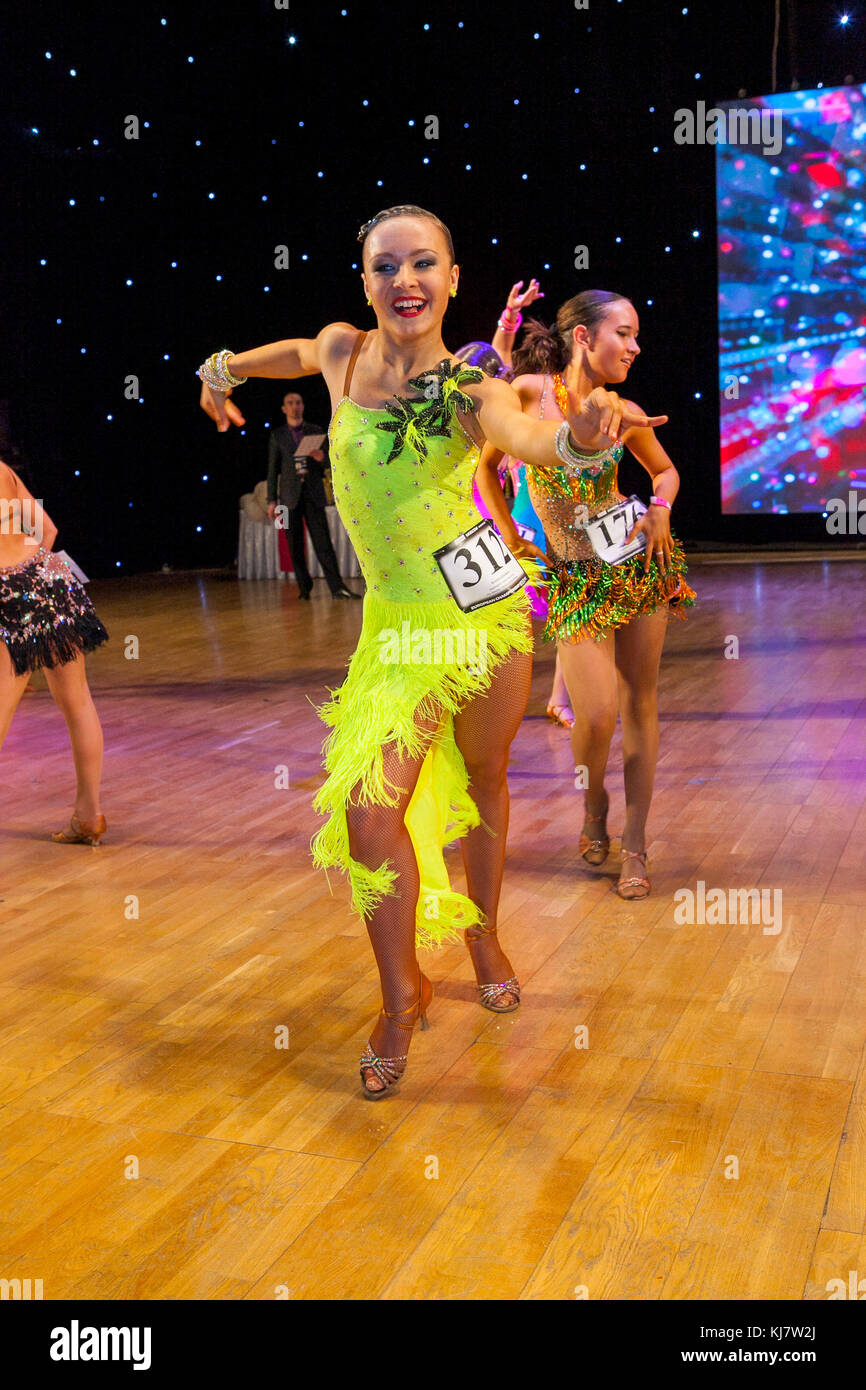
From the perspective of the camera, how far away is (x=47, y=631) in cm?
368

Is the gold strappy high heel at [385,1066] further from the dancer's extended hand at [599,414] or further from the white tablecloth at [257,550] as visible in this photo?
the white tablecloth at [257,550]

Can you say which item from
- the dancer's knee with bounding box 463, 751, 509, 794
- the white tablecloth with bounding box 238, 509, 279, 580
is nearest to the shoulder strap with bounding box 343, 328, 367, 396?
the dancer's knee with bounding box 463, 751, 509, 794

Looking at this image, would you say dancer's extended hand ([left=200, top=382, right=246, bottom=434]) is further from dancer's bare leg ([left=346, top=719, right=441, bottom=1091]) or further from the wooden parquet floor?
the wooden parquet floor

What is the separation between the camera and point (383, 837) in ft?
7.36

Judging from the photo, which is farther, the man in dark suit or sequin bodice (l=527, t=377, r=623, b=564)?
the man in dark suit

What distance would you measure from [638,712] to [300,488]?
270 inches

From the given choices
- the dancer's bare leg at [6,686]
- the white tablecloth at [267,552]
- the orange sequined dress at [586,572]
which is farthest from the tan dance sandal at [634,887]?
the white tablecloth at [267,552]

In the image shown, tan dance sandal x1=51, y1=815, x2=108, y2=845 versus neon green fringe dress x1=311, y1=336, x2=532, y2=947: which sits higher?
neon green fringe dress x1=311, y1=336, x2=532, y2=947

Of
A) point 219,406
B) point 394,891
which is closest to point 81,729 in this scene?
point 219,406

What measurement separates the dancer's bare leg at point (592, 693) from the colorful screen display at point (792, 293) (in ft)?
26.1

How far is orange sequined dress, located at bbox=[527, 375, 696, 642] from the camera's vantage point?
3.14 m

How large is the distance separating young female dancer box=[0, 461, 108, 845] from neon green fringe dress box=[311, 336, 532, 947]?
61.9 inches

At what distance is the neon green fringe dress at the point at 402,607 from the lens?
86.4 inches

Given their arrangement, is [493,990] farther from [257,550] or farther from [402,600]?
[257,550]
